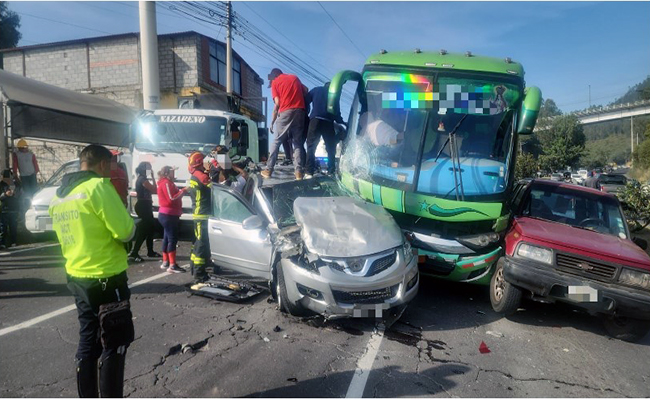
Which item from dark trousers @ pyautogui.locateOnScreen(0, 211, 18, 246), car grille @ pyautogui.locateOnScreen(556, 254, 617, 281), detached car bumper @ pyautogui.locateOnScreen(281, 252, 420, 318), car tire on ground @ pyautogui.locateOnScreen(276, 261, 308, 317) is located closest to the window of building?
dark trousers @ pyautogui.locateOnScreen(0, 211, 18, 246)

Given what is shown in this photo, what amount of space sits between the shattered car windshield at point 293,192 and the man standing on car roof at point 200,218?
107cm

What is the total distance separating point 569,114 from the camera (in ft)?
159

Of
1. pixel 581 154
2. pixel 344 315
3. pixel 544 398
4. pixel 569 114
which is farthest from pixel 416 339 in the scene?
pixel 569 114

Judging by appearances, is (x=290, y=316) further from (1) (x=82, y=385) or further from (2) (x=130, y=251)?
(2) (x=130, y=251)

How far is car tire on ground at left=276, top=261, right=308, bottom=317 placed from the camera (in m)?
4.75

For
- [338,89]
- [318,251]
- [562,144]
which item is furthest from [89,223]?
[562,144]

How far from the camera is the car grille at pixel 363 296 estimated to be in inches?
174

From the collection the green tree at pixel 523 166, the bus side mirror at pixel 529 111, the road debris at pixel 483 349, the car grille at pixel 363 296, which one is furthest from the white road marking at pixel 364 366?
the green tree at pixel 523 166

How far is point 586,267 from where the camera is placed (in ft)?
15.7

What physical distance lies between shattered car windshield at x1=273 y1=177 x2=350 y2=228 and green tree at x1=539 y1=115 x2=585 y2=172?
36.5 meters

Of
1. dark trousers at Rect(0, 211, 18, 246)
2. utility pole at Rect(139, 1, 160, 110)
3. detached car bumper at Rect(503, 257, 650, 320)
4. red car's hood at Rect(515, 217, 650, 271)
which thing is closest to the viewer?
detached car bumper at Rect(503, 257, 650, 320)

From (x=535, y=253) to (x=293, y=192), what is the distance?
10.9 ft

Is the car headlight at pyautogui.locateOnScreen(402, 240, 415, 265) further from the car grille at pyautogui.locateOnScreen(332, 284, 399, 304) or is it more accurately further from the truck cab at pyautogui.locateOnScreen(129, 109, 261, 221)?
the truck cab at pyautogui.locateOnScreen(129, 109, 261, 221)

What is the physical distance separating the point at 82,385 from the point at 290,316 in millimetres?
2549
